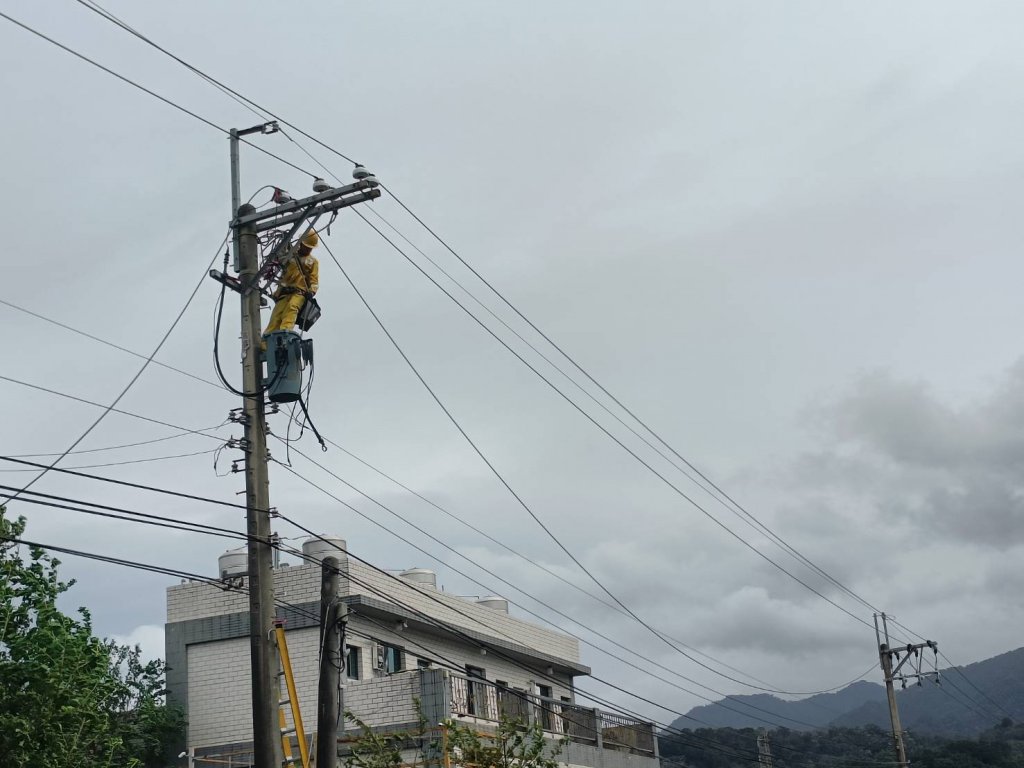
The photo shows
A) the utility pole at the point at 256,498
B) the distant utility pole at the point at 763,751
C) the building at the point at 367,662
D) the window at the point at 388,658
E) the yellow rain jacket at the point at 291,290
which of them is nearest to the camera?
the utility pole at the point at 256,498

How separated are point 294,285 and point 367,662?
1366 cm

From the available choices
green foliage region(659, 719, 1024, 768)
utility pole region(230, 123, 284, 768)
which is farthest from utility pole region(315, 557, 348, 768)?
green foliage region(659, 719, 1024, 768)

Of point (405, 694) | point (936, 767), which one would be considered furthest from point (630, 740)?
point (936, 767)

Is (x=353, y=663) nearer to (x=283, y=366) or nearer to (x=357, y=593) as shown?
(x=357, y=593)

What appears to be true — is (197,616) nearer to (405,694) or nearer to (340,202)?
(405,694)

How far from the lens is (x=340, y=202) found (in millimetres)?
18578

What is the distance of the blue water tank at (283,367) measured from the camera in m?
18.3

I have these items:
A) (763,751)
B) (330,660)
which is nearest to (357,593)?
(330,660)

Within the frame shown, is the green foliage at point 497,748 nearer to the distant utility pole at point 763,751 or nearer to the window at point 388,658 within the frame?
the window at point 388,658

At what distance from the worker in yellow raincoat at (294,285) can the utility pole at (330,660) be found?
335cm

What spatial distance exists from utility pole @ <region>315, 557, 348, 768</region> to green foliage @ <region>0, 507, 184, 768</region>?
8.81 m

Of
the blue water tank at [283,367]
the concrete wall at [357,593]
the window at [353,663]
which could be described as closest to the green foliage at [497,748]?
the concrete wall at [357,593]

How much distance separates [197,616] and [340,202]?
15936 millimetres

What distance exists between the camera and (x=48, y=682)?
25469 mm
